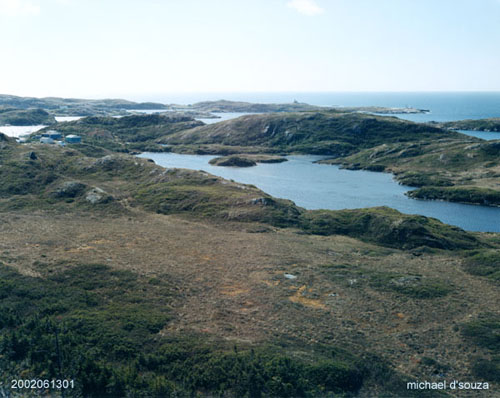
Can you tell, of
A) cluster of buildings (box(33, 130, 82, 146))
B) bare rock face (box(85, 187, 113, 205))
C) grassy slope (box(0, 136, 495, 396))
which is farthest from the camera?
cluster of buildings (box(33, 130, 82, 146))

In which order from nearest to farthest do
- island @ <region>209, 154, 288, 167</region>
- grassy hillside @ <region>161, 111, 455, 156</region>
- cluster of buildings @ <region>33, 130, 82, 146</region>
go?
cluster of buildings @ <region>33, 130, 82, 146</region>
island @ <region>209, 154, 288, 167</region>
grassy hillside @ <region>161, 111, 455, 156</region>

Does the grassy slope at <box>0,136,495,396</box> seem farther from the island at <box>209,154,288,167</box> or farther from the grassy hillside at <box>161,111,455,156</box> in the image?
the grassy hillside at <box>161,111,455,156</box>

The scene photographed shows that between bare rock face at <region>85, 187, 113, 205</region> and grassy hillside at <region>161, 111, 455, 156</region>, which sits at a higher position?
grassy hillside at <region>161, 111, 455, 156</region>

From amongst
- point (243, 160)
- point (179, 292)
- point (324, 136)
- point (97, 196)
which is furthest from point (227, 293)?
point (324, 136)

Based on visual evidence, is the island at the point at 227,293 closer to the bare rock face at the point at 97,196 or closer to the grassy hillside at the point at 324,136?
the bare rock face at the point at 97,196

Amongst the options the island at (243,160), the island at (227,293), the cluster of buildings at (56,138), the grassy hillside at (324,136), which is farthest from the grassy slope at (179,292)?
the grassy hillside at (324,136)

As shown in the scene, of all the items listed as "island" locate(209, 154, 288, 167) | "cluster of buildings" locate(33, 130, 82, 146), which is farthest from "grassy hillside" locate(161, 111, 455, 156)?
"cluster of buildings" locate(33, 130, 82, 146)

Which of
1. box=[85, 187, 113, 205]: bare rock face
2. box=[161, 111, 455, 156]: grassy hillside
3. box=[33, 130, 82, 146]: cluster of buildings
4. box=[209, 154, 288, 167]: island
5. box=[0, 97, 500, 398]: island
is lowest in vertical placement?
box=[0, 97, 500, 398]: island
